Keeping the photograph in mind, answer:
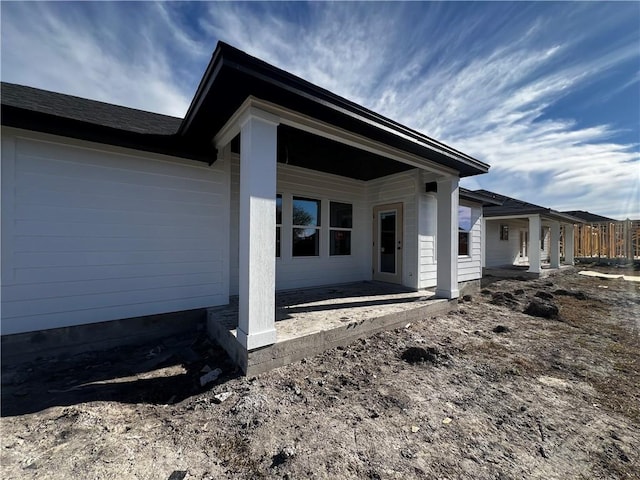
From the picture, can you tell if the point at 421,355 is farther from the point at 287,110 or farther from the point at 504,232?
the point at 504,232

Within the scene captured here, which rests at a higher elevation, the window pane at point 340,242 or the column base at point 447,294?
the window pane at point 340,242

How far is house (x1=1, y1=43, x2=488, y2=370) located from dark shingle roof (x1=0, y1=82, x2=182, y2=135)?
0.05 meters

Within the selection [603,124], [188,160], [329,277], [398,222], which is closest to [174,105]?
[188,160]

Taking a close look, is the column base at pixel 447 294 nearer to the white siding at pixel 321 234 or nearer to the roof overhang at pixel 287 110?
the white siding at pixel 321 234

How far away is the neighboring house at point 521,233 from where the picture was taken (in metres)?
10.5

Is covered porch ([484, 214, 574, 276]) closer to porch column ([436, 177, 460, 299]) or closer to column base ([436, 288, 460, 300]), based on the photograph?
porch column ([436, 177, 460, 299])

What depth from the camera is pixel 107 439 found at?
1.94 meters

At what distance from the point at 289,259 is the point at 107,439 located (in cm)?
407

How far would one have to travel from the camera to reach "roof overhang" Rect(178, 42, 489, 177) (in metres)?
→ 2.44

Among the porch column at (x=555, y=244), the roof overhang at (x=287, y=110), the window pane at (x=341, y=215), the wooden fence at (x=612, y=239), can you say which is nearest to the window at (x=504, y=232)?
the porch column at (x=555, y=244)

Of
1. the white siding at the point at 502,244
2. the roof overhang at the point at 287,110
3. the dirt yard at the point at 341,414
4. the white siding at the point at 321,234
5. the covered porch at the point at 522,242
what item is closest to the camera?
the dirt yard at the point at 341,414

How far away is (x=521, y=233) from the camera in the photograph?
585 inches

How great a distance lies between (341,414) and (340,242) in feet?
15.2

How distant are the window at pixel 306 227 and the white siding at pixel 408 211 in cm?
195
